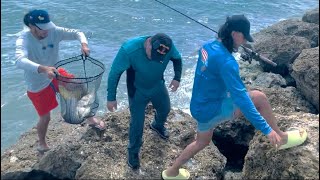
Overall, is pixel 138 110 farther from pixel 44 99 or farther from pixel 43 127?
pixel 43 127

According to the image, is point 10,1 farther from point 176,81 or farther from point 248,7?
point 176,81

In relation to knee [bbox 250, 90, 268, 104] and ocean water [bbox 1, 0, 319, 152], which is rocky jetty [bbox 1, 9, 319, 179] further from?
ocean water [bbox 1, 0, 319, 152]

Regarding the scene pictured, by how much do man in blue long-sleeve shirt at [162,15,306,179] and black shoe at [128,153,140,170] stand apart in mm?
636

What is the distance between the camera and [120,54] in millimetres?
5324

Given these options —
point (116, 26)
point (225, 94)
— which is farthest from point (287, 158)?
point (116, 26)

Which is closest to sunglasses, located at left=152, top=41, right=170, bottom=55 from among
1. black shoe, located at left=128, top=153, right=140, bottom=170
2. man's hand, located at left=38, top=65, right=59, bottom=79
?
man's hand, located at left=38, top=65, right=59, bottom=79

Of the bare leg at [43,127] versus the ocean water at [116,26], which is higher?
the bare leg at [43,127]

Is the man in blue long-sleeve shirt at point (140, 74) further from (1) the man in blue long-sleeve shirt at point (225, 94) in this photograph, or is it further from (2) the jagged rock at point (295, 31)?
(2) the jagged rock at point (295, 31)

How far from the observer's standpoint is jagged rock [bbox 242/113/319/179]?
4930 mm

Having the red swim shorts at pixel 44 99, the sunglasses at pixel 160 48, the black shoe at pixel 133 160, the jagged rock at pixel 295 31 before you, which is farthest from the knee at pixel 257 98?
the jagged rock at pixel 295 31

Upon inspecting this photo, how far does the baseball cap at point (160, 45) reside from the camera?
16.7ft

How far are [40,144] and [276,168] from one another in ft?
12.3

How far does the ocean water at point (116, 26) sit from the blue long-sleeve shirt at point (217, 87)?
5274 mm

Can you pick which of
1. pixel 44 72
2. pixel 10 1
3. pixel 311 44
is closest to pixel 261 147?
pixel 44 72
